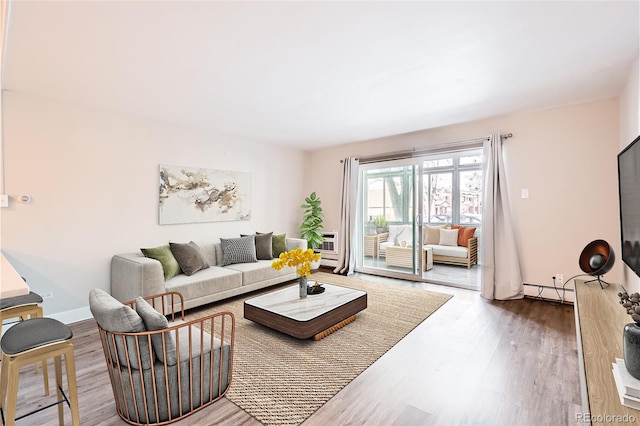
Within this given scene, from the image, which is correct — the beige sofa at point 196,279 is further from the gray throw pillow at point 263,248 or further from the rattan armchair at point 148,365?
the rattan armchair at point 148,365

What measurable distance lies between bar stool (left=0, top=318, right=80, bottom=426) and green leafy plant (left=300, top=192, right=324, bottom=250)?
4.45 m

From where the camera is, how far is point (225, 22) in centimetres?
198

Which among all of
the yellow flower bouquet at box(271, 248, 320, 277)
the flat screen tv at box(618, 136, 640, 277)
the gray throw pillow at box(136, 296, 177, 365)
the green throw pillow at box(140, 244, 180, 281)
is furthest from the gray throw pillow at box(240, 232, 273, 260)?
the flat screen tv at box(618, 136, 640, 277)

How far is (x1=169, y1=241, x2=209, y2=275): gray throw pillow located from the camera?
3.82 meters

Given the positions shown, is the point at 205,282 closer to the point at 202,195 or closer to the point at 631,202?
the point at 202,195

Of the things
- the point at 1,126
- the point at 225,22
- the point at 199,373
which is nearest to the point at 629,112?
the point at 225,22

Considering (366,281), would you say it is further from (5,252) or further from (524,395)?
(5,252)

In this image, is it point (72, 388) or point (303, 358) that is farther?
point (303, 358)

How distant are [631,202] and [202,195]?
15.4ft

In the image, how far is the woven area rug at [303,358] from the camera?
194 centimetres

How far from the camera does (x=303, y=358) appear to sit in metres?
2.53

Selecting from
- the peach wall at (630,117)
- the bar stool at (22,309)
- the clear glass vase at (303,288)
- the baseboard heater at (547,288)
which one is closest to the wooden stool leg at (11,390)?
the bar stool at (22,309)

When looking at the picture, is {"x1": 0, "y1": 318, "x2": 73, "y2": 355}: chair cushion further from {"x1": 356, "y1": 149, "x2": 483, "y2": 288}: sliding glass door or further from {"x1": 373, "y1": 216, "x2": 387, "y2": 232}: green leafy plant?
{"x1": 373, "y1": 216, "x2": 387, "y2": 232}: green leafy plant

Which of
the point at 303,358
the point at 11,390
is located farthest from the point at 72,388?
the point at 303,358
